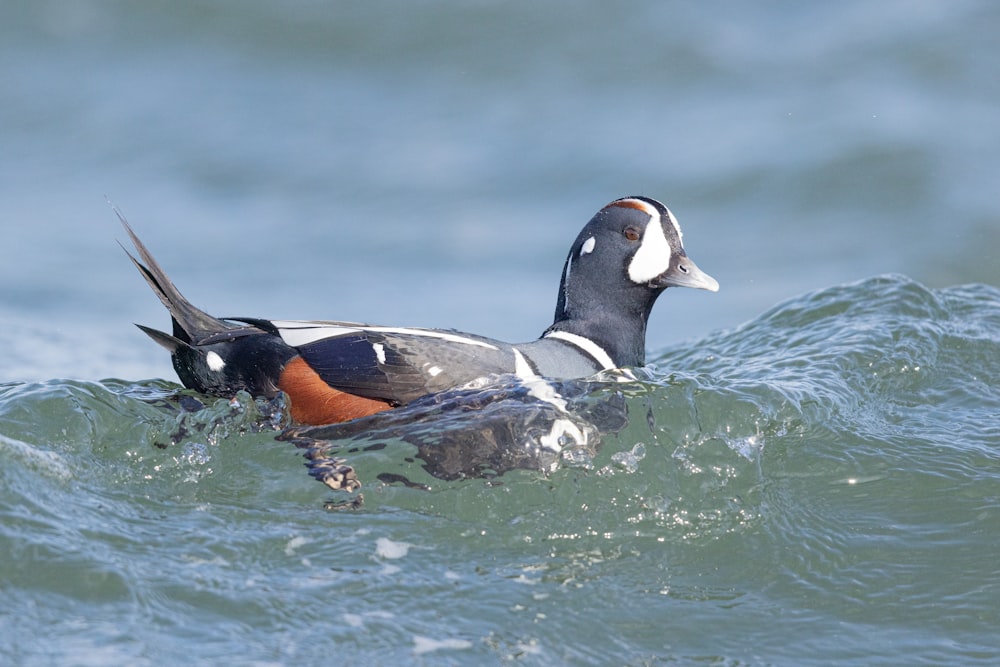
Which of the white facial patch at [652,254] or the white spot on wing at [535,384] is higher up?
the white facial patch at [652,254]

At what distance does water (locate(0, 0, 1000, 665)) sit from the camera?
13.7 ft

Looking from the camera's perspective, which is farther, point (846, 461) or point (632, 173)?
point (632, 173)

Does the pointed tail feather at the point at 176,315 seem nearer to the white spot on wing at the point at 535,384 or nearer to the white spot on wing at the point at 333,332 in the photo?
the white spot on wing at the point at 333,332

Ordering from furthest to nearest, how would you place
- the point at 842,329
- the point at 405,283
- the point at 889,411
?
the point at 405,283 < the point at 842,329 < the point at 889,411

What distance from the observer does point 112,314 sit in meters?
8.91

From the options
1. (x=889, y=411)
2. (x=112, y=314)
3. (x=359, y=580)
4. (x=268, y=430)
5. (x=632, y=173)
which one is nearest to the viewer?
(x=359, y=580)

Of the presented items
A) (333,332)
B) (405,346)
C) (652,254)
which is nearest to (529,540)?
(405,346)

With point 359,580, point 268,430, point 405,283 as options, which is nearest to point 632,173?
point 405,283

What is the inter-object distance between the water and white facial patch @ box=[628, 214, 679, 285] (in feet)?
2.27

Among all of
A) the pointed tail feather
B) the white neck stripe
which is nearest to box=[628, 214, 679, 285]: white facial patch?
the white neck stripe

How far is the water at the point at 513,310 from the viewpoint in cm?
418

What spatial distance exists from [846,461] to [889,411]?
91 cm

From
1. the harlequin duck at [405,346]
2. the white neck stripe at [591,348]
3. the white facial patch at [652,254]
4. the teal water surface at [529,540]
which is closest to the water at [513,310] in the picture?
the teal water surface at [529,540]

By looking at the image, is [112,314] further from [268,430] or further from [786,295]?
[786,295]
